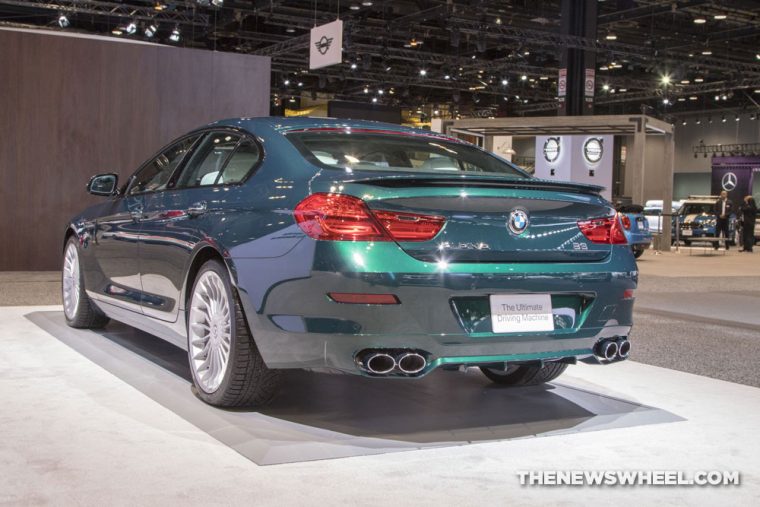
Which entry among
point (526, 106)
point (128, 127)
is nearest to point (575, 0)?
point (128, 127)

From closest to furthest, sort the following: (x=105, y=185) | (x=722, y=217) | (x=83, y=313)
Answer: (x=105, y=185)
(x=83, y=313)
(x=722, y=217)

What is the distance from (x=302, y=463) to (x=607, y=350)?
1368 mm

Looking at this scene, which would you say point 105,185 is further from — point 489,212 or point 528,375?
point 489,212

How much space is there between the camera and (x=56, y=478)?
285cm

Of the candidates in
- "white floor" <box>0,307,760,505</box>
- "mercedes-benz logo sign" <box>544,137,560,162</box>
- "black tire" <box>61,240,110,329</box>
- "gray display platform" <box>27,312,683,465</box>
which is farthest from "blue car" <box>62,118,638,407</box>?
"mercedes-benz logo sign" <box>544,137,560,162</box>

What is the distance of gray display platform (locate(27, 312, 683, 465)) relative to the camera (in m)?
3.38

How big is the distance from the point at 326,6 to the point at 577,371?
75.0ft

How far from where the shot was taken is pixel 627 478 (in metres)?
3.01

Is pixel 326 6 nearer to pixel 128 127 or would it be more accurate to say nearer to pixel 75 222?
pixel 128 127

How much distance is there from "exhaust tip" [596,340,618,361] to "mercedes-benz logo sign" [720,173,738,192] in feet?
124

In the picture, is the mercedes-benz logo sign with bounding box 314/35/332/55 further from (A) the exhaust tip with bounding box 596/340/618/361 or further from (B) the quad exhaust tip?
(B) the quad exhaust tip

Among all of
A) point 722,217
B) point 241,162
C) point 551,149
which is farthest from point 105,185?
point 722,217

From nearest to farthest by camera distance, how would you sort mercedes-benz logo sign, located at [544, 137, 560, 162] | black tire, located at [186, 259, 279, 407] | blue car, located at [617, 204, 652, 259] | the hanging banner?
black tire, located at [186, 259, 279, 407] < the hanging banner < blue car, located at [617, 204, 652, 259] < mercedes-benz logo sign, located at [544, 137, 560, 162]

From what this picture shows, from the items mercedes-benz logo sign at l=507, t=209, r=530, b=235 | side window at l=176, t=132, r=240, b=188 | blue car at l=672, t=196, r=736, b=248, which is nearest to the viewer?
mercedes-benz logo sign at l=507, t=209, r=530, b=235
